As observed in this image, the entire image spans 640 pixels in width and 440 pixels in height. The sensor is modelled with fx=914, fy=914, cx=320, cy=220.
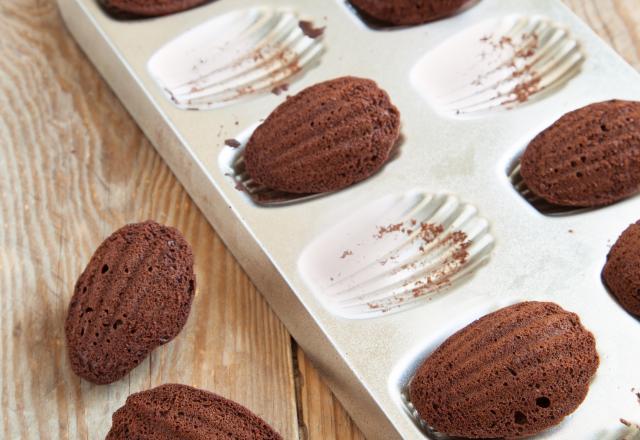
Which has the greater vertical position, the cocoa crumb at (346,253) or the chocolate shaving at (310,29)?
the chocolate shaving at (310,29)

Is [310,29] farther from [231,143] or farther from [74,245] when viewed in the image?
[74,245]

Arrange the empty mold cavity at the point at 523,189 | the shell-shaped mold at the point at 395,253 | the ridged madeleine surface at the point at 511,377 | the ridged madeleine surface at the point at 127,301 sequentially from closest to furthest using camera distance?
the ridged madeleine surface at the point at 511,377 → the ridged madeleine surface at the point at 127,301 → the shell-shaped mold at the point at 395,253 → the empty mold cavity at the point at 523,189

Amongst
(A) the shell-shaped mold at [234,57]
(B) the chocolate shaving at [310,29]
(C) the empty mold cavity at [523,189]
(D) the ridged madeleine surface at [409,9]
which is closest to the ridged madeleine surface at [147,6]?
(A) the shell-shaped mold at [234,57]

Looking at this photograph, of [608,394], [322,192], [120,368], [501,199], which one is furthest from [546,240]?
[120,368]

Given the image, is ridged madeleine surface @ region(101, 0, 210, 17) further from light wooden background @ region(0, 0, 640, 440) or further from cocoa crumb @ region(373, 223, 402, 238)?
cocoa crumb @ region(373, 223, 402, 238)

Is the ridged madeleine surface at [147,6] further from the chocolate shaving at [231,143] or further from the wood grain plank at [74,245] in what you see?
the chocolate shaving at [231,143]

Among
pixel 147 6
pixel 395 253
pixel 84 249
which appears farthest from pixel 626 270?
pixel 147 6
